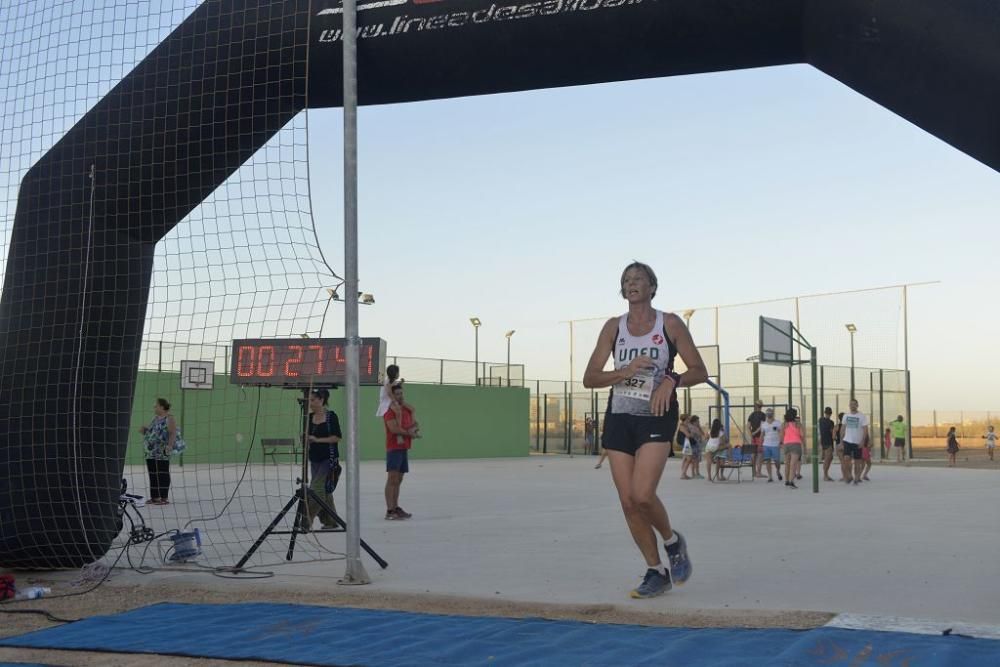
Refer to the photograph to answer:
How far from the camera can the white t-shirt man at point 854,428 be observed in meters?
18.4

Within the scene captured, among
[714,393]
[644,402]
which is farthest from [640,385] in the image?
[714,393]

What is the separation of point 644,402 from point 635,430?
Answer: 182 millimetres

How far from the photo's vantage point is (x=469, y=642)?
473cm

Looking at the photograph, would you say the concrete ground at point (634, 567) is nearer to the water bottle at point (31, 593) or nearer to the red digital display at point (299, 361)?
the water bottle at point (31, 593)

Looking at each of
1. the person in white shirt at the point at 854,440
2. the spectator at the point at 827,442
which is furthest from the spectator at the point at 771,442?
the person in white shirt at the point at 854,440

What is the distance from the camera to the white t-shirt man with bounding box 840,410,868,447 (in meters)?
18.4

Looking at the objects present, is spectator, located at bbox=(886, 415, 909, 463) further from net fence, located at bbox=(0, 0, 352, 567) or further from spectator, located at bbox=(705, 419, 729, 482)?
net fence, located at bbox=(0, 0, 352, 567)

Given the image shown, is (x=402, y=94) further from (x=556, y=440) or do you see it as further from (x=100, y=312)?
(x=556, y=440)

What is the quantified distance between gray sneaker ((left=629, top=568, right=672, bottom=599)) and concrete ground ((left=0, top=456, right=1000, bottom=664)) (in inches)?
3.9

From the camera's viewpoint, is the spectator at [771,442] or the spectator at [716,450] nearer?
→ the spectator at [771,442]

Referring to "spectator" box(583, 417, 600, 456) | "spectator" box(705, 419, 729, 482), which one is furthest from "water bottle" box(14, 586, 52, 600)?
"spectator" box(583, 417, 600, 456)

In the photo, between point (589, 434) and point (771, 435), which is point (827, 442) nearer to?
point (771, 435)

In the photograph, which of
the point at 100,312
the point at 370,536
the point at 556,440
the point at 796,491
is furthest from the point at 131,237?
the point at 556,440

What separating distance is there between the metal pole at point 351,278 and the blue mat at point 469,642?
1.11 metres
